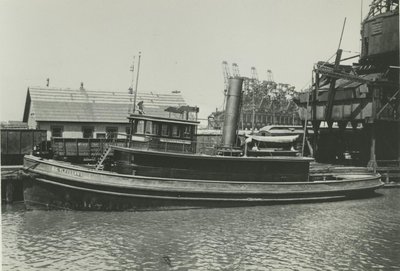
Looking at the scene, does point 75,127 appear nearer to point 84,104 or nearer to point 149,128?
point 84,104

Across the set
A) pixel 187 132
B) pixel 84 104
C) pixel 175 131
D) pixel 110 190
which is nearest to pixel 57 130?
pixel 84 104

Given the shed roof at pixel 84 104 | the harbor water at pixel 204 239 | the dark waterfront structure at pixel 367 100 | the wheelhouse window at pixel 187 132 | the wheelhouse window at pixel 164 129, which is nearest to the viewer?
the harbor water at pixel 204 239

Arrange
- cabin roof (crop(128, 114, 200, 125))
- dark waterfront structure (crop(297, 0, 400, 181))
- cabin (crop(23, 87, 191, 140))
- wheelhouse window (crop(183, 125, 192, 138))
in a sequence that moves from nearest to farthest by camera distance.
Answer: cabin roof (crop(128, 114, 200, 125))
wheelhouse window (crop(183, 125, 192, 138))
dark waterfront structure (crop(297, 0, 400, 181))
cabin (crop(23, 87, 191, 140))

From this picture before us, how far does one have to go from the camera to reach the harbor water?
10250mm

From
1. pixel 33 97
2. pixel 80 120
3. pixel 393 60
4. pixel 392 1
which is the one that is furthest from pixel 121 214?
pixel 392 1

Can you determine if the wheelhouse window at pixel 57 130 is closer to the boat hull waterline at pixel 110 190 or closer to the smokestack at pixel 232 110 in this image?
the boat hull waterline at pixel 110 190

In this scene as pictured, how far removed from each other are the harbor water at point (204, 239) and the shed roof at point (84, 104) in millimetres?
11988

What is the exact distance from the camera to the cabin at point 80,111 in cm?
2706

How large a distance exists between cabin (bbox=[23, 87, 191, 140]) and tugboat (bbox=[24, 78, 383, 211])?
9396mm

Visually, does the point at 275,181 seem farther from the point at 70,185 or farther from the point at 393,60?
the point at 393,60

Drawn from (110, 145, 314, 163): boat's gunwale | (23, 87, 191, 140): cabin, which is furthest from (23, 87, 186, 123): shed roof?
(110, 145, 314, 163): boat's gunwale

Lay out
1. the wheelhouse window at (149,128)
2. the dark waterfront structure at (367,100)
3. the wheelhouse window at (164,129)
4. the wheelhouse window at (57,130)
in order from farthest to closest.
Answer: the wheelhouse window at (57,130), the dark waterfront structure at (367,100), the wheelhouse window at (164,129), the wheelhouse window at (149,128)

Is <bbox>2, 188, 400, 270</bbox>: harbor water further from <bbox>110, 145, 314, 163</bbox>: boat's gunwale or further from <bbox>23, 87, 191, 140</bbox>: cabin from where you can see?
<bbox>23, 87, 191, 140</bbox>: cabin

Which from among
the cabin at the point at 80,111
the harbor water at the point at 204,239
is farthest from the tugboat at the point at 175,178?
the cabin at the point at 80,111
